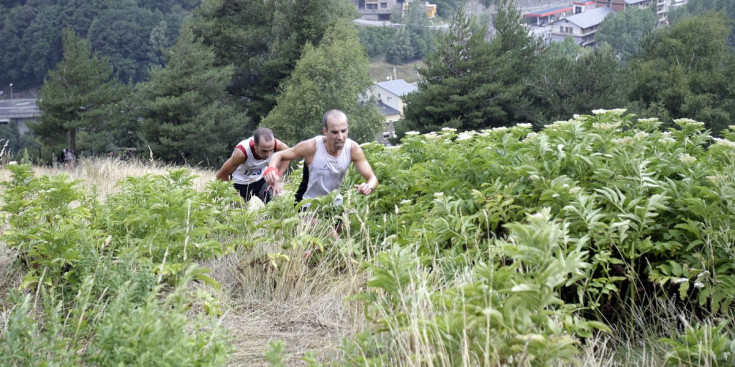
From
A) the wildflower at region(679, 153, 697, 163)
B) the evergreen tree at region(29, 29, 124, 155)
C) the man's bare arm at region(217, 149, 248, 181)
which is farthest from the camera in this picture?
the evergreen tree at region(29, 29, 124, 155)

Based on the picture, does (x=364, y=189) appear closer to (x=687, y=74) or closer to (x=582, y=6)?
(x=687, y=74)

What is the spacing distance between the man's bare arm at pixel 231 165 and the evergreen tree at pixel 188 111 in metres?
30.9

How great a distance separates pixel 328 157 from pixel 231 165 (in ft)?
5.61

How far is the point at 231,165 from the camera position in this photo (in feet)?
23.6

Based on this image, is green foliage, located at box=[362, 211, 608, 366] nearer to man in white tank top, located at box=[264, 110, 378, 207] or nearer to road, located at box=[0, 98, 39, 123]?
man in white tank top, located at box=[264, 110, 378, 207]

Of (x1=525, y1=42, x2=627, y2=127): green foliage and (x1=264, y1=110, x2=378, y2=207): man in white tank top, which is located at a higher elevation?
(x1=264, y1=110, x2=378, y2=207): man in white tank top

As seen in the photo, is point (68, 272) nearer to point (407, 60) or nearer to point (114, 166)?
point (114, 166)

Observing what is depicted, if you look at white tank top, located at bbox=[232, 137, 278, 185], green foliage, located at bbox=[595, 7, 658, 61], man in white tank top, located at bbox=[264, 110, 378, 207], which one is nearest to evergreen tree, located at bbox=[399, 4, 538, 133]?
white tank top, located at bbox=[232, 137, 278, 185]

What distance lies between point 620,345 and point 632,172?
95 centimetres

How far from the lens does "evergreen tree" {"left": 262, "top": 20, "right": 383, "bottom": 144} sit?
37188mm

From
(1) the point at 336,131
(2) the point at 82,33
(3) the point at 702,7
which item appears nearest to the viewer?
(1) the point at 336,131

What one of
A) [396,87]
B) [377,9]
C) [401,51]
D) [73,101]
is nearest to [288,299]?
[73,101]

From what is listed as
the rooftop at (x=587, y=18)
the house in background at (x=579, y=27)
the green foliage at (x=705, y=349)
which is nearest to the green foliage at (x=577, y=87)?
the green foliage at (x=705, y=349)

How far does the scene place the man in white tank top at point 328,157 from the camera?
5641mm
